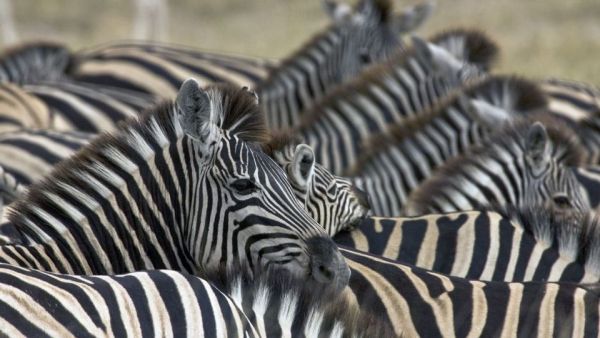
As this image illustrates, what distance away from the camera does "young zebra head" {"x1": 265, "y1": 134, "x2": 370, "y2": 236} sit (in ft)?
14.7

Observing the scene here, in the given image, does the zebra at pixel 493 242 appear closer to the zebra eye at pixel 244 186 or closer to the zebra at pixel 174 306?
the zebra eye at pixel 244 186

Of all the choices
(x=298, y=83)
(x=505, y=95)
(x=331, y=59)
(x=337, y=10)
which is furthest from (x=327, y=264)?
(x=337, y=10)

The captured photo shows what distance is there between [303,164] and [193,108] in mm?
760

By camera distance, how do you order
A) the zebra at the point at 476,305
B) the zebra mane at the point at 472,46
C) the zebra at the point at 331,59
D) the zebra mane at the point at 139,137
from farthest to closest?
the zebra at the point at 331,59 → the zebra mane at the point at 472,46 → the zebra mane at the point at 139,137 → the zebra at the point at 476,305

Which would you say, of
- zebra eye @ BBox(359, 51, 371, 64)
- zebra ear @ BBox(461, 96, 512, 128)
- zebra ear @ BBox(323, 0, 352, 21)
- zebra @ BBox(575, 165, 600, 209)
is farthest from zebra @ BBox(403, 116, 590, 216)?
zebra ear @ BBox(323, 0, 352, 21)

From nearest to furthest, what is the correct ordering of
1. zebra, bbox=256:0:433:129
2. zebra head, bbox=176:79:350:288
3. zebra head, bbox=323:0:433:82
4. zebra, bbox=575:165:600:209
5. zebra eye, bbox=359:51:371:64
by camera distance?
zebra head, bbox=176:79:350:288 → zebra, bbox=575:165:600:209 → zebra, bbox=256:0:433:129 → zebra head, bbox=323:0:433:82 → zebra eye, bbox=359:51:371:64

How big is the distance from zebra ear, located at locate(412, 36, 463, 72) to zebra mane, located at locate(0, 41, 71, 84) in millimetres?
3364

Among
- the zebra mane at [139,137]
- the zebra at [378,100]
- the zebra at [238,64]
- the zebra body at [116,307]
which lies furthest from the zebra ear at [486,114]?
the zebra body at [116,307]

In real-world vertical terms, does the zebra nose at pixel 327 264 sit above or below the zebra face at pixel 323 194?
below

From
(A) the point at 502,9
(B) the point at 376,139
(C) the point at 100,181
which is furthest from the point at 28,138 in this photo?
(A) the point at 502,9

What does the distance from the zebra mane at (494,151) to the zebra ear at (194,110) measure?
6.82 feet

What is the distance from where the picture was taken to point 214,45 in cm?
1966

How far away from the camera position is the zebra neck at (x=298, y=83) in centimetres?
926

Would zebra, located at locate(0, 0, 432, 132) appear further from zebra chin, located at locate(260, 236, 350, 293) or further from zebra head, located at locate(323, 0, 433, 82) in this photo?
zebra chin, located at locate(260, 236, 350, 293)
